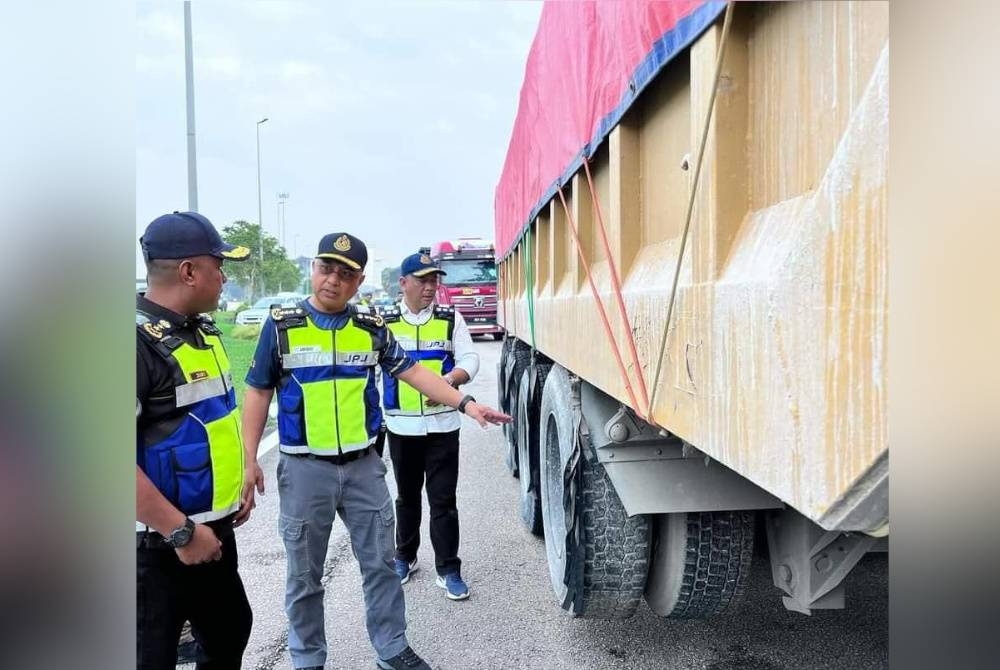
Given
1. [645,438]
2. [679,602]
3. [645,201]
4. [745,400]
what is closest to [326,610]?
[679,602]

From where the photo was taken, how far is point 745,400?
3.64 ft

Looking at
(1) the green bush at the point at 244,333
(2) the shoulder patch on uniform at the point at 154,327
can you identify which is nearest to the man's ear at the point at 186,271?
(2) the shoulder patch on uniform at the point at 154,327

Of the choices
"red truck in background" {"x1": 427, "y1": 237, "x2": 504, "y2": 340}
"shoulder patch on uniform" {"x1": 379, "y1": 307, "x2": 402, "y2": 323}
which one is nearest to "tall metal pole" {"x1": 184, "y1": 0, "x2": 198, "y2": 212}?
"shoulder patch on uniform" {"x1": 379, "y1": 307, "x2": 402, "y2": 323}

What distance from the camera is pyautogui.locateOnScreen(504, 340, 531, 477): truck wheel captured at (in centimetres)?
536

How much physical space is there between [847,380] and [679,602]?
6.18ft

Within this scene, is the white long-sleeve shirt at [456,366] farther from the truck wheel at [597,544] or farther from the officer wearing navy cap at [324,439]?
the truck wheel at [597,544]

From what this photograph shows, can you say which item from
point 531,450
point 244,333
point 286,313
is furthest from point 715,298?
point 244,333

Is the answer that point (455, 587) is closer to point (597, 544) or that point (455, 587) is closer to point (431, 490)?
point (431, 490)

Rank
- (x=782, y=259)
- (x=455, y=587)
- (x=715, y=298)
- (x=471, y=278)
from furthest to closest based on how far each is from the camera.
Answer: (x=471, y=278) → (x=455, y=587) → (x=715, y=298) → (x=782, y=259)

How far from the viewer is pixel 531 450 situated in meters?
4.04

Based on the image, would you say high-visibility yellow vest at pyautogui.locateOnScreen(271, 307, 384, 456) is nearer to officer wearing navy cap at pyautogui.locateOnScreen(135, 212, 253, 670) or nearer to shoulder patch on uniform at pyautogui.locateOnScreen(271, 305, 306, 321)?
shoulder patch on uniform at pyautogui.locateOnScreen(271, 305, 306, 321)

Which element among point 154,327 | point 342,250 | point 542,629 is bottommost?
point 542,629

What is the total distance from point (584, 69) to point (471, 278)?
17.6 m
